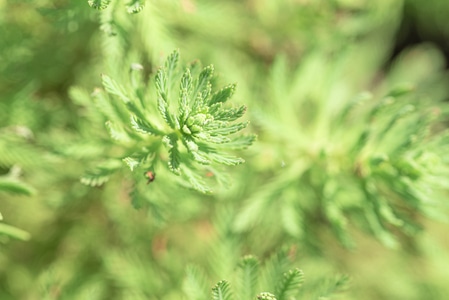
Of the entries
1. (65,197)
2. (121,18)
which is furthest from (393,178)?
(65,197)

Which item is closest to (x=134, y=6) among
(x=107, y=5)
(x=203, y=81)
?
(x=107, y=5)

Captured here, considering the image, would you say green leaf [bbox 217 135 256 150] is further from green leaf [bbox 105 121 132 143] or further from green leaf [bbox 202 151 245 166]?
green leaf [bbox 105 121 132 143]

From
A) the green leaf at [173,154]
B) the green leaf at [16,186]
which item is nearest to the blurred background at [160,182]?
the green leaf at [16,186]

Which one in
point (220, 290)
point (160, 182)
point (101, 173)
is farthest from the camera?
point (160, 182)

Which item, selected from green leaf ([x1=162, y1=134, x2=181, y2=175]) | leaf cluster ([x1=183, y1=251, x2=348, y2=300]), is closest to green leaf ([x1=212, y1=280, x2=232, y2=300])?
leaf cluster ([x1=183, y1=251, x2=348, y2=300])

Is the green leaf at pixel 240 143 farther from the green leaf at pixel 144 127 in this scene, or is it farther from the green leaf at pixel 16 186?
the green leaf at pixel 16 186

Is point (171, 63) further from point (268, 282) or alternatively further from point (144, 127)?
point (268, 282)

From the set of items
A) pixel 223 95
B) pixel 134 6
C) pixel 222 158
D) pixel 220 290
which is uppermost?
pixel 134 6
